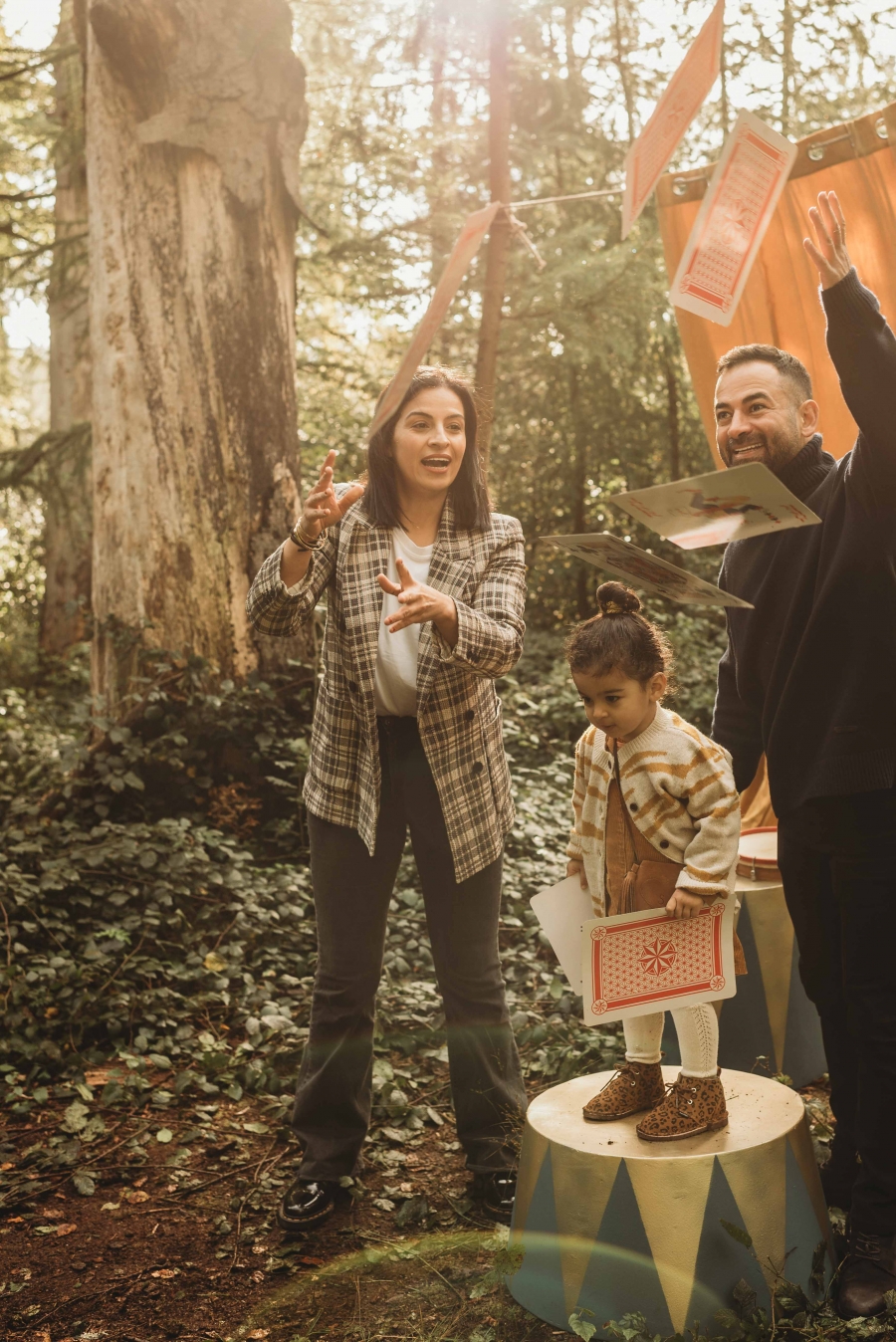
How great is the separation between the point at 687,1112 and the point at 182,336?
490 cm

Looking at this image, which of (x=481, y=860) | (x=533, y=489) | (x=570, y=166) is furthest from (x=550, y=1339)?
(x=570, y=166)

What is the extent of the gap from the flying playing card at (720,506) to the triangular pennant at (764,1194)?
1310mm

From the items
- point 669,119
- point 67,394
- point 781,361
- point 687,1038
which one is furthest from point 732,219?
point 67,394

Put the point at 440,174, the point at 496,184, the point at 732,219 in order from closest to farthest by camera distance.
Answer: the point at 732,219, the point at 496,184, the point at 440,174

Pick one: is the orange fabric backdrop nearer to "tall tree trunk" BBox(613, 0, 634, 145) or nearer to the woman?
the woman

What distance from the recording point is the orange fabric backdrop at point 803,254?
16.9ft

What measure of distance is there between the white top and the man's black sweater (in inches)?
33.5

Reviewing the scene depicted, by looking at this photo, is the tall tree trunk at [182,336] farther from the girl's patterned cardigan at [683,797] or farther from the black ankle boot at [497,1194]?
the girl's patterned cardigan at [683,797]

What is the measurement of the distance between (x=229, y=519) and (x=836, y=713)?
414cm

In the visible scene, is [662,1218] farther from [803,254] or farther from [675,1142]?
[803,254]

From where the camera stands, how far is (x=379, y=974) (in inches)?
118

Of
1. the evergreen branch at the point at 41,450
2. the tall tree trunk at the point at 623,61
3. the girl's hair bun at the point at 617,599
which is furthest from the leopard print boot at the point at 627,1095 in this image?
the tall tree trunk at the point at 623,61

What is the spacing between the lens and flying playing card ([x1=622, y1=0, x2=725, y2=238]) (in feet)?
9.20

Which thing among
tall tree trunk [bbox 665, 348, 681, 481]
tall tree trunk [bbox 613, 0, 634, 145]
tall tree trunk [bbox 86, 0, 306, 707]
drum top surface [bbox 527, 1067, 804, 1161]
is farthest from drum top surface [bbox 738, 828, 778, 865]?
tall tree trunk [bbox 613, 0, 634, 145]
